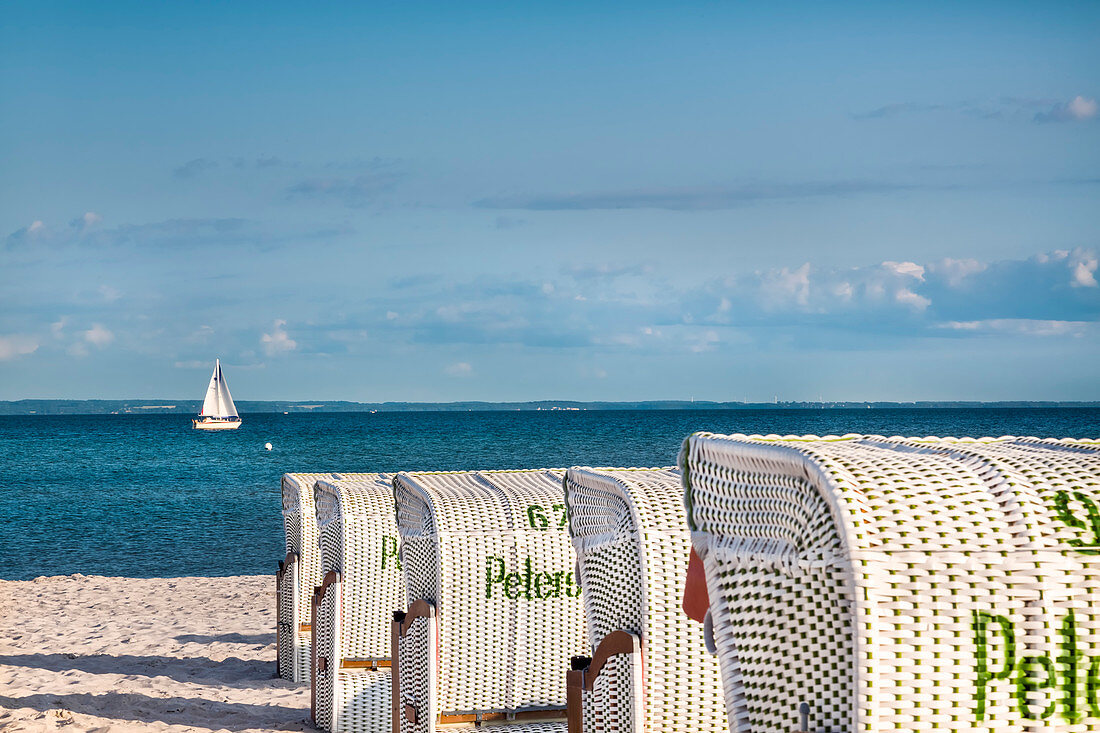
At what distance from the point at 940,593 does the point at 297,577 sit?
655 centimetres

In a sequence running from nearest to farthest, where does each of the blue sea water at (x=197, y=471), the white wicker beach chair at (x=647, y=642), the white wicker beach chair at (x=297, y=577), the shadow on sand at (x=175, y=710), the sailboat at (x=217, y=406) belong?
the white wicker beach chair at (x=647, y=642)
the shadow on sand at (x=175, y=710)
the white wicker beach chair at (x=297, y=577)
the blue sea water at (x=197, y=471)
the sailboat at (x=217, y=406)

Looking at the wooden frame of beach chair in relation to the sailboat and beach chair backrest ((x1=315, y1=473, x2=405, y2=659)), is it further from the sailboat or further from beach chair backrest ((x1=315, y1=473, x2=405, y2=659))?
A: the sailboat

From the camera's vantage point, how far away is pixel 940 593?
1.60 metres

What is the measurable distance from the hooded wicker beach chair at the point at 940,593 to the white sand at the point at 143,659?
5.49 m

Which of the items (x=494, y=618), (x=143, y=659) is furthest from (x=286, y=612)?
(x=494, y=618)

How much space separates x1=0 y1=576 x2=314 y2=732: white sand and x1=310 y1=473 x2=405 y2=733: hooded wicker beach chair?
0.65m

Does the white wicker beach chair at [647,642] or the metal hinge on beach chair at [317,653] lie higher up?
the white wicker beach chair at [647,642]

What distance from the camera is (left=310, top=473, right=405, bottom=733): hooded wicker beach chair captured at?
6.10 meters

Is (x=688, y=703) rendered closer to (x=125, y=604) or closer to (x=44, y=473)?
(x=125, y=604)

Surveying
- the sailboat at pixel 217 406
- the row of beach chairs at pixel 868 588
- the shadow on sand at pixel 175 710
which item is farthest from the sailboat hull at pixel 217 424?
the row of beach chairs at pixel 868 588

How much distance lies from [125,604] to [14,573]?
8.19 m

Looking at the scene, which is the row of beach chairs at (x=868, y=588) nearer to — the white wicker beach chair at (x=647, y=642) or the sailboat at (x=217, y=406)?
the white wicker beach chair at (x=647, y=642)

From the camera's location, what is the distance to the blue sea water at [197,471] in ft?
→ 70.7

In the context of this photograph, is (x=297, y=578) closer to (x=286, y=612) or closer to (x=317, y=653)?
(x=286, y=612)
